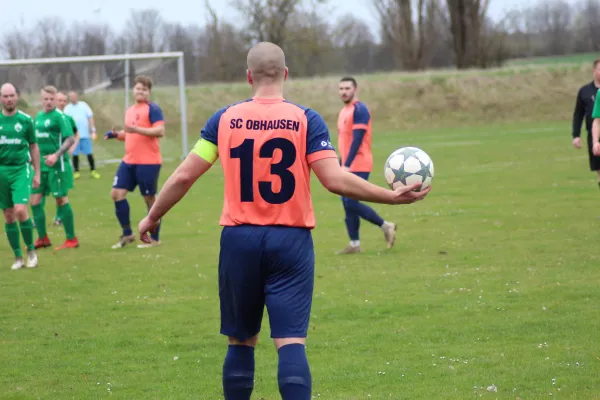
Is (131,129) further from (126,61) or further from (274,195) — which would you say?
(126,61)

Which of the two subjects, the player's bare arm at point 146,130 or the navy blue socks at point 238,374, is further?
the player's bare arm at point 146,130

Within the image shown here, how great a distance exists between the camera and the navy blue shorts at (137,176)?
1283 cm

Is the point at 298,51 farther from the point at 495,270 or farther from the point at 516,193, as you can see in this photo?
the point at 495,270

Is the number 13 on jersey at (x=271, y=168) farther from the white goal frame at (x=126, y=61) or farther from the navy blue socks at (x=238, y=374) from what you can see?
the white goal frame at (x=126, y=61)

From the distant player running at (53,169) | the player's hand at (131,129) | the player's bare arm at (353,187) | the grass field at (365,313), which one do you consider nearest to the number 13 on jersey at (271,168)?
the player's bare arm at (353,187)

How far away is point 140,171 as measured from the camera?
12.8m

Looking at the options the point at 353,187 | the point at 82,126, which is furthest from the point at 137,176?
the point at 82,126

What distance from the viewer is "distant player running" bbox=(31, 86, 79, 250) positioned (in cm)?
1301

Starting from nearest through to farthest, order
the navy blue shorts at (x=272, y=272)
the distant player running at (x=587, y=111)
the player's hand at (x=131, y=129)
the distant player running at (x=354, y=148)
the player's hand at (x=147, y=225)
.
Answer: the navy blue shorts at (x=272, y=272) < the player's hand at (x=147, y=225) < the distant player running at (x=354, y=148) < the player's hand at (x=131, y=129) < the distant player running at (x=587, y=111)

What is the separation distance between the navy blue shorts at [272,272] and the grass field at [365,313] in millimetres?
1445

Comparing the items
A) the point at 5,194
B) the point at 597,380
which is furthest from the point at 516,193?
the point at 597,380

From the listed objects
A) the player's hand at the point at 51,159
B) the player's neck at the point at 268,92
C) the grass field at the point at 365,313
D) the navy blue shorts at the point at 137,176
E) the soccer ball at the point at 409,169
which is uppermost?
the player's neck at the point at 268,92

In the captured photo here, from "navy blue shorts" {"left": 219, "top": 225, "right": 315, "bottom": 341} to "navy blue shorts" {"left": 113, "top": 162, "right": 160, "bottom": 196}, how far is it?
28.0 feet

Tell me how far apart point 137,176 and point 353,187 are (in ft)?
29.0
